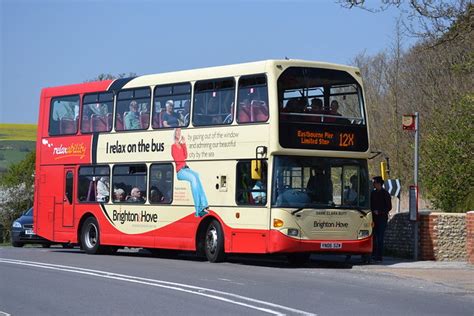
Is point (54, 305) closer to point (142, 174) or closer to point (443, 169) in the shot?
point (142, 174)

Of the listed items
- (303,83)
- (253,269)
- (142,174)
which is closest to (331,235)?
(253,269)

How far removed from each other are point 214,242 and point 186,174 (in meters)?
1.87

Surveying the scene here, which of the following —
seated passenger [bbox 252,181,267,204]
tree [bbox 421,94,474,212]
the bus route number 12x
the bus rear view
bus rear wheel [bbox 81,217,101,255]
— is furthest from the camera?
tree [bbox 421,94,474,212]

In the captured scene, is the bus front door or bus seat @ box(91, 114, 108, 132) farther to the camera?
the bus front door

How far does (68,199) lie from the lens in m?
25.8

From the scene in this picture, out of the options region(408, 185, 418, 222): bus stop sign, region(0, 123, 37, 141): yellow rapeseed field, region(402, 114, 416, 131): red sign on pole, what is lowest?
region(408, 185, 418, 222): bus stop sign

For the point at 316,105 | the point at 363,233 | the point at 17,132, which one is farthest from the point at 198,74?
the point at 17,132

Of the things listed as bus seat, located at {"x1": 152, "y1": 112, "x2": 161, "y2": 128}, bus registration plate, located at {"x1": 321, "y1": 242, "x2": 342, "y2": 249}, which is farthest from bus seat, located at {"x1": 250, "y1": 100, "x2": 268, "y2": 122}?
bus seat, located at {"x1": 152, "y1": 112, "x2": 161, "y2": 128}

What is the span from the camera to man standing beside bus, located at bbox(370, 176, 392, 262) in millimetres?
21688

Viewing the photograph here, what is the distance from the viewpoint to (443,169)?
1056 inches

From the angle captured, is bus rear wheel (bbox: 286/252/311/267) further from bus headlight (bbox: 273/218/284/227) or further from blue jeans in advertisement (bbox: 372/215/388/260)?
bus headlight (bbox: 273/218/284/227)

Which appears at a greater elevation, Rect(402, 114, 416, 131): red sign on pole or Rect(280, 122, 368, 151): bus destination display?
Rect(402, 114, 416, 131): red sign on pole

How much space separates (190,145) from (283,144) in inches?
121

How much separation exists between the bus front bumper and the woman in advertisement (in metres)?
2.49
